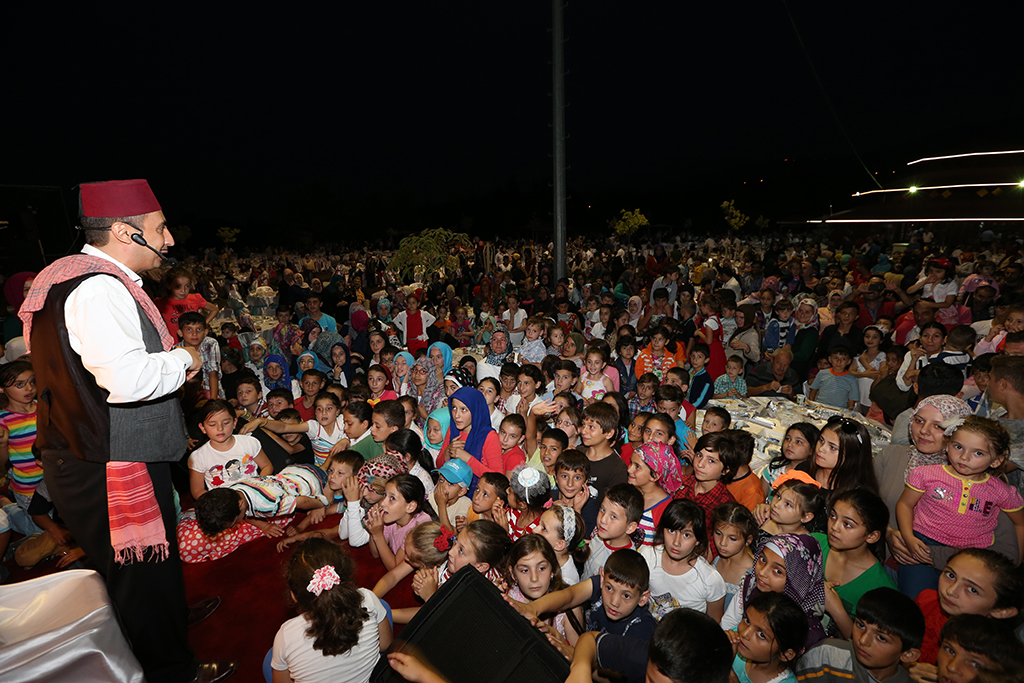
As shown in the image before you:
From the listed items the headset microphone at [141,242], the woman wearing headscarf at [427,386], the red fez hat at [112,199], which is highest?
the red fez hat at [112,199]

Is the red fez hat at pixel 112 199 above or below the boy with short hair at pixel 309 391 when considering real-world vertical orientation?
above

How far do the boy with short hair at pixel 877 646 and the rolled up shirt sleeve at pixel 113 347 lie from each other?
2.70 metres

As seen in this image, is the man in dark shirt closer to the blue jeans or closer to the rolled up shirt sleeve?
the blue jeans

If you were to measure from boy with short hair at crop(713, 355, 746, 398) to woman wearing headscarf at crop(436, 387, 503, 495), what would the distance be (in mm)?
2784

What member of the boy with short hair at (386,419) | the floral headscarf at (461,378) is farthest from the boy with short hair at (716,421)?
the boy with short hair at (386,419)

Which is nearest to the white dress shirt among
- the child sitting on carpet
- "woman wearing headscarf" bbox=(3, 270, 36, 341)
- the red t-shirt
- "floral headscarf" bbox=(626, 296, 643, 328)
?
the child sitting on carpet

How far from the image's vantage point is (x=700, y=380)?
530 cm

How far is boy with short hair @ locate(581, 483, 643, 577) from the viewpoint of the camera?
273 centimetres

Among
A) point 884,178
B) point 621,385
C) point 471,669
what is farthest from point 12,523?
point 884,178

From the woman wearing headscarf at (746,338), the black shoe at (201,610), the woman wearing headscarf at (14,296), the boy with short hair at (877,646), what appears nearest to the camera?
the boy with short hair at (877,646)

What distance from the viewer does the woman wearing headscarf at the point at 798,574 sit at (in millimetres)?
2303

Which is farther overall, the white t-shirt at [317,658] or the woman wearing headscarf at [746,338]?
the woman wearing headscarf at [746,338]

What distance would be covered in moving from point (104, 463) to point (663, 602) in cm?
248

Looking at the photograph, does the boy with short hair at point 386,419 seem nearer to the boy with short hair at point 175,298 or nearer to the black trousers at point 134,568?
the boy with short hair at point 175,298
